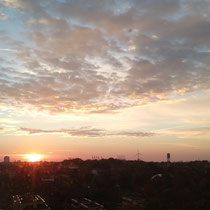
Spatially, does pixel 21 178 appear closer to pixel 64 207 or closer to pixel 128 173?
pixel 128 173

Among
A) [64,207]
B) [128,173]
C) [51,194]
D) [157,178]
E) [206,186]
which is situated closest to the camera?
[64,207]

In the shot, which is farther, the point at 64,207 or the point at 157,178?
the point at 157,178

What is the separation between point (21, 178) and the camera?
151ft

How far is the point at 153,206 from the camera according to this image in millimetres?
21797

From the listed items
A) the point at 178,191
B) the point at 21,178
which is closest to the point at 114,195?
the point at 178,191

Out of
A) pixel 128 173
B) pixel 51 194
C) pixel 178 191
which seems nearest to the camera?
pixel 178 191

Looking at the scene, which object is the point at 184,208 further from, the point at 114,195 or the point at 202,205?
the point at 114,195

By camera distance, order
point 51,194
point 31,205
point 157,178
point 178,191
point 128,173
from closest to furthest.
A: point 31,205, point 178,191, point 51,194, point 157,178, point 128,173

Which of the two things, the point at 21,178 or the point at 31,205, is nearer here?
the point at 31,205

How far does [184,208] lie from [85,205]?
7.29 meters

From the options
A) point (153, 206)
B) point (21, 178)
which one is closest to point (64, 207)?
point (153, 206)

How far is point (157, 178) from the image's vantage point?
34.3 meters

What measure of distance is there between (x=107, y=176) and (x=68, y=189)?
11046 millimetres

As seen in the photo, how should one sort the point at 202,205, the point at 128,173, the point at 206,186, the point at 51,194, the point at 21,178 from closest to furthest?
1. the point at 202,205
2. the point at 206,186
3. the point at 51,194
4. the point at 128,173
5. the point at 21,178
